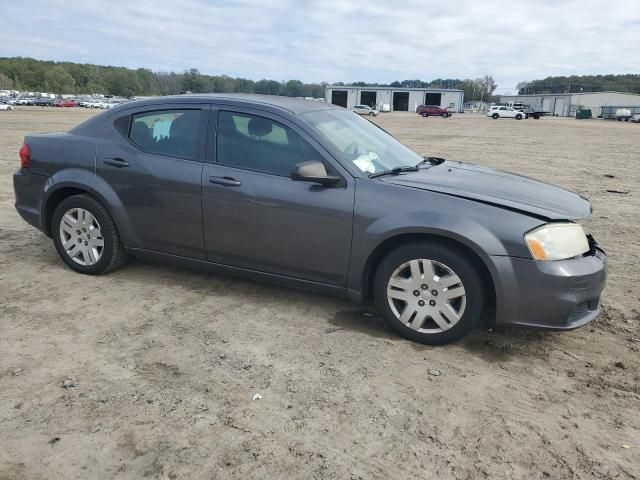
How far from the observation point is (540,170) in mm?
13219

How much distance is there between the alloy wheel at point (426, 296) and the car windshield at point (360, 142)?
0.84 m

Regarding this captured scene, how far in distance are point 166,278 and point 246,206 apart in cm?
135

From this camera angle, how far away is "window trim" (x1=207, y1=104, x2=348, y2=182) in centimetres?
381

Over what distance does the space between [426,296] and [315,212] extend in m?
0.98

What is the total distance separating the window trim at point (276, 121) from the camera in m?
3.81

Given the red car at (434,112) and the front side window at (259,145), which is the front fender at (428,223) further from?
the red car at (434,112)

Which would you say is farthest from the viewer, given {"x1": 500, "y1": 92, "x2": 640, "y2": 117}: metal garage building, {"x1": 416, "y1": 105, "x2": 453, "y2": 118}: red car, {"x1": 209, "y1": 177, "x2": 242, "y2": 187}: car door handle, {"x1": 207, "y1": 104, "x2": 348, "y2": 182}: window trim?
{"x1": 500, "y1": 92, "x2": 640, "y2": 117}: metal garage building

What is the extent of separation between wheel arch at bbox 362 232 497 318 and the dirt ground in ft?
1.08

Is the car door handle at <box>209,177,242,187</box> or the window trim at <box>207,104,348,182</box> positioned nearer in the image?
the window trim at <box>207,104,348,182</box>

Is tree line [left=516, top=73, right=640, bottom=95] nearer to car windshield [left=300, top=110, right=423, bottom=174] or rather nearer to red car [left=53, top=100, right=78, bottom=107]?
red car [left=53, top=100, right=78, bottom=107]

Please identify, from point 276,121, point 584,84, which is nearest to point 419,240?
point 276,121

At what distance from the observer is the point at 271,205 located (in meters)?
3.93

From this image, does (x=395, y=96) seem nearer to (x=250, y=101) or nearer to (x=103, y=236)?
(x=250, y=101)

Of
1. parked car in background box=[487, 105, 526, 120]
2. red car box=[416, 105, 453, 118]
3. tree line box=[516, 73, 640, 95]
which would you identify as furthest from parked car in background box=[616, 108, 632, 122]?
tree line box=[516, 73, 640, 95]
